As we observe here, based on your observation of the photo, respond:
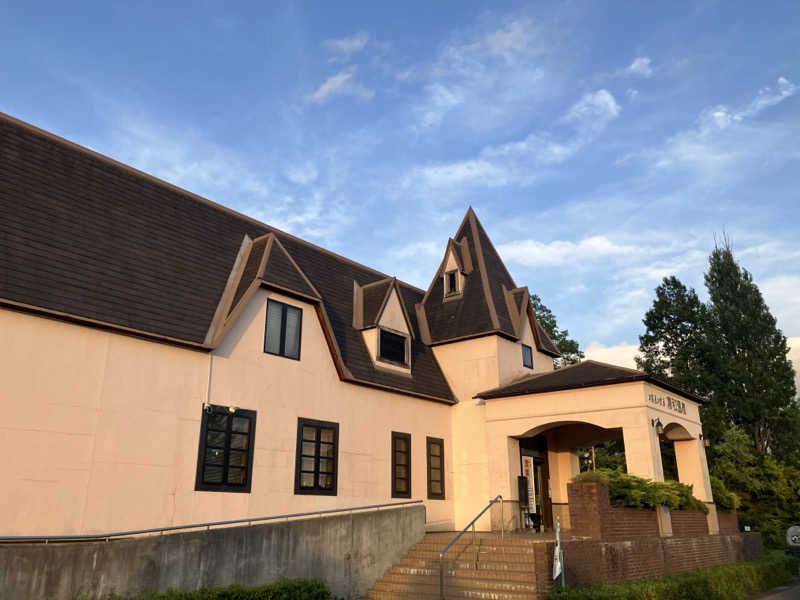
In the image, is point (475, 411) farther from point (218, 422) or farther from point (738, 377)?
point (738, 377)

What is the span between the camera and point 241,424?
16.5 metres

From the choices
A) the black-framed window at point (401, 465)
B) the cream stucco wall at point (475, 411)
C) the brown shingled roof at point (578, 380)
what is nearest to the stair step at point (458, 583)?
the black-framed window at point (401, 465)

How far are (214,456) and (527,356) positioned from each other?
14.7m

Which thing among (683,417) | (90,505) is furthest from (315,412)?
(683,417)

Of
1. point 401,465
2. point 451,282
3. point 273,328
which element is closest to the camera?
point 273,328

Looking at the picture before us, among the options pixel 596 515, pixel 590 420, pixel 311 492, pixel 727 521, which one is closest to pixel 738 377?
pixel 727 521

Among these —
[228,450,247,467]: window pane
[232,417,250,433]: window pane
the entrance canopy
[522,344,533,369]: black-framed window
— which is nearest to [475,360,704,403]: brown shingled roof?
the entrance canopy

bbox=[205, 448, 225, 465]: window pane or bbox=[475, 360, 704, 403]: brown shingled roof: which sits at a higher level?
bbox=[475, 360, 704, 403]: brown shingled roof

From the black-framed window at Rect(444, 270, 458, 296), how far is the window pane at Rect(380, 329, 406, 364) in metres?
4.63

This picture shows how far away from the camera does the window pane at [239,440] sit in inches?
639

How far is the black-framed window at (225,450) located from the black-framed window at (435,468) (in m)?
8.00

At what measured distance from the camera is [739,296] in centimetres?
4991

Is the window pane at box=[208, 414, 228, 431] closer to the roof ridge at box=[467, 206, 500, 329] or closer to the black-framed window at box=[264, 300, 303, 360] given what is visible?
the black-framed window at box=[264, 300, 303, 360]

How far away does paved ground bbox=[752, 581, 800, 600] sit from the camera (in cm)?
1905
